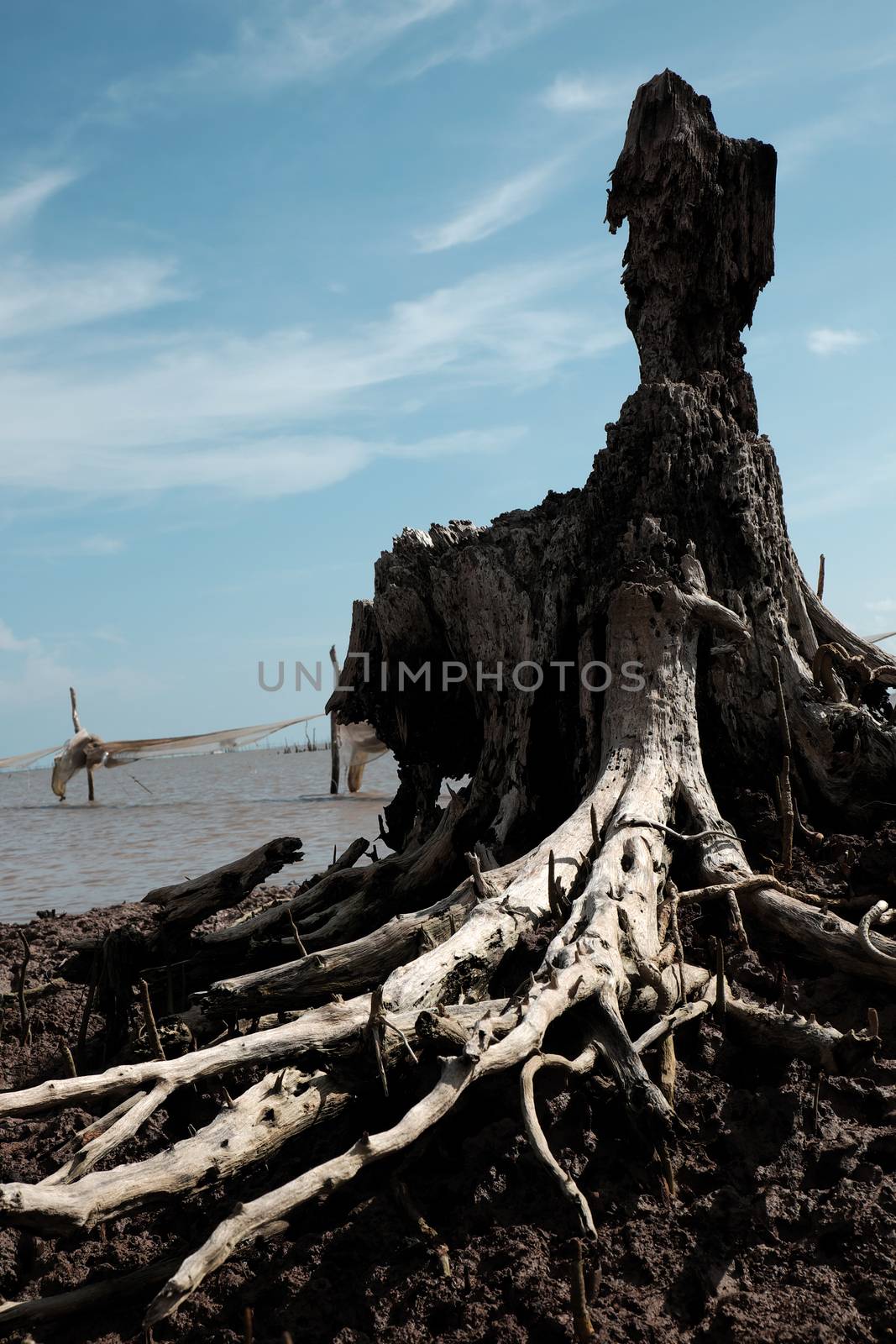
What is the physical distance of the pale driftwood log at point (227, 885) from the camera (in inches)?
198

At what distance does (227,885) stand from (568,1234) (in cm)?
261

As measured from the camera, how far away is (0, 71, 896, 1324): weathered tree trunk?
320cm

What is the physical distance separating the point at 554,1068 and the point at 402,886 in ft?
6.62

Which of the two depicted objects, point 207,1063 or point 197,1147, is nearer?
point 197,1147

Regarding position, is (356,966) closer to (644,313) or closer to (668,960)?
(668,960)

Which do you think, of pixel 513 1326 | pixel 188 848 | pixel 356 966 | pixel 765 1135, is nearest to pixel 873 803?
pixel 765 1135

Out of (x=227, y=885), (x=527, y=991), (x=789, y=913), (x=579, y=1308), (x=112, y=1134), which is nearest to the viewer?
(x=579, y=1308)

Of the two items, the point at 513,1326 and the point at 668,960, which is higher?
the point at 668,960

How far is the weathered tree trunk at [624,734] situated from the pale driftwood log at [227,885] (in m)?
0.20

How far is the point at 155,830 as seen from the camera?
48.4ft

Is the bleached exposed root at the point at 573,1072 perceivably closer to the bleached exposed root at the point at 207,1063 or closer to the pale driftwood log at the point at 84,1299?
the bleached exposed root at the point at 207,1063

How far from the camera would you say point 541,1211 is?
117 inches

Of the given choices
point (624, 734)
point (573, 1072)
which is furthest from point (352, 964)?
point (624, 734)

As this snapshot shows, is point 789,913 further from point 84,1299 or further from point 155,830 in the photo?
point 155,830
